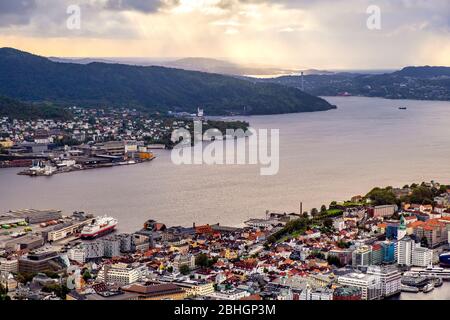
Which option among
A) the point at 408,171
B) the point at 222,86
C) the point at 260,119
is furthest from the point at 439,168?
the point at 222,86

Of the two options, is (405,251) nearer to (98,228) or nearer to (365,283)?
(365,283)

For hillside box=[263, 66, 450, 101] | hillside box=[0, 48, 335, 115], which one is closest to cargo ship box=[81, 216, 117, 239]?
hillside box=[0, 48, 335, 115]

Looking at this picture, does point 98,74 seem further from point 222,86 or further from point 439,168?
point 439,168

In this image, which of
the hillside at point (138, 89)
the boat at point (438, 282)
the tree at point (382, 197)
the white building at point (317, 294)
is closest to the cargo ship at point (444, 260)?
the boat at point (438, 282)

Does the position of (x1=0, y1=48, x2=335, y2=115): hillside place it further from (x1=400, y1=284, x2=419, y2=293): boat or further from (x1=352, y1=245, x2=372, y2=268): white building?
(x1=400, y1=284, x2=419, y2=293): boat

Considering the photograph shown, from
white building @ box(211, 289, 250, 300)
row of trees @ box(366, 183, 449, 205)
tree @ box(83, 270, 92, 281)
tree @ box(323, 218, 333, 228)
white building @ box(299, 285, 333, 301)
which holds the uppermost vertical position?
row of trees @ box(366, 183, 449, 205)

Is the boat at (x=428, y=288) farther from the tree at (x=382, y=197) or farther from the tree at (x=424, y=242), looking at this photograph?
the tree at (x=382, y=197)
